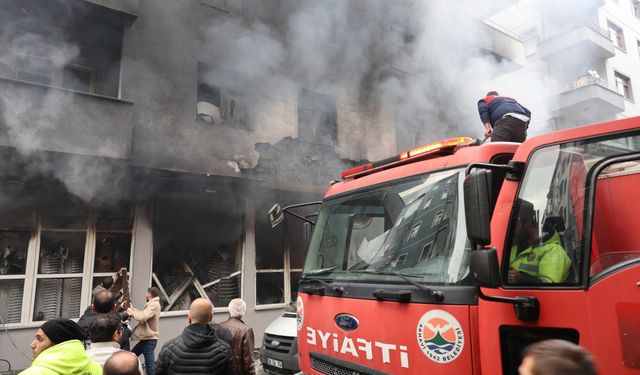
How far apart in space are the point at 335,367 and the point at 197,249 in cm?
578

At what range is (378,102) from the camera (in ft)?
36.3

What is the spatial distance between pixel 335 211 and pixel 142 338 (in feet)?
12.9

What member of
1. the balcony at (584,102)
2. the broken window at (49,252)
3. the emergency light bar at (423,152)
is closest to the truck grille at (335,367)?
the emergency light bar at (423,152)

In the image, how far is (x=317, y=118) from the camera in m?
10.4

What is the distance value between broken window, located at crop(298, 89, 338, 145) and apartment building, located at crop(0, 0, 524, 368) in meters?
0.04

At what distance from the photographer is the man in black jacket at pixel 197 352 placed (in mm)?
2783

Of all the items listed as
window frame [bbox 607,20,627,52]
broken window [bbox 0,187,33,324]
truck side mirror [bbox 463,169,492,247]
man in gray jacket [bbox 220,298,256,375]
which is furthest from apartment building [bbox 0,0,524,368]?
window frame [bbox 607,20,627,52]

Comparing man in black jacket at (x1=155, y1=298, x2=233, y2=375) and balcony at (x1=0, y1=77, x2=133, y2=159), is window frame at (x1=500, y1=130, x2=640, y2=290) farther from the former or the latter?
balcony at (x1=0, y1=77, x2=133, y2=159)

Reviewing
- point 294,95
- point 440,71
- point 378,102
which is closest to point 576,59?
point 440,71

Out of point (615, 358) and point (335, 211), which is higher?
point (335, 211)

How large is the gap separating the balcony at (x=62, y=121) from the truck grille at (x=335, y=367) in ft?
17.0

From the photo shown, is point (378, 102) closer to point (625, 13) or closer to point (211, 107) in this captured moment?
point (211, 107)

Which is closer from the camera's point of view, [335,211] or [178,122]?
[335,211]

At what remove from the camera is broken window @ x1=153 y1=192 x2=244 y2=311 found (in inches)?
309
